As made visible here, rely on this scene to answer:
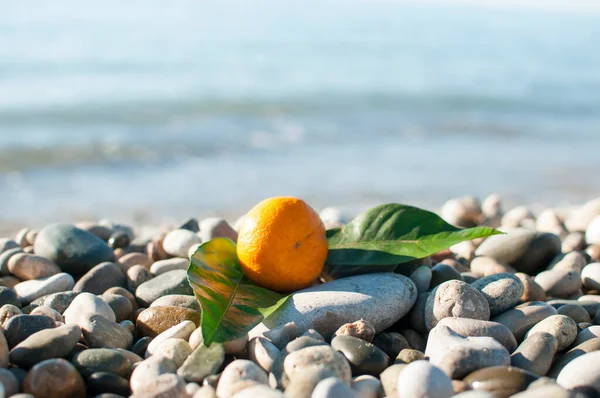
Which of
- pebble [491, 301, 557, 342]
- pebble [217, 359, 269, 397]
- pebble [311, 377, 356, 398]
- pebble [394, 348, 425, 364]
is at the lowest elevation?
pebble [491, 301, 557, 342]

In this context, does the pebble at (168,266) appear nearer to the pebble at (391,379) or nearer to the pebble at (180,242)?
the pebble at (180,242)

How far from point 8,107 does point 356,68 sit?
33.6ft

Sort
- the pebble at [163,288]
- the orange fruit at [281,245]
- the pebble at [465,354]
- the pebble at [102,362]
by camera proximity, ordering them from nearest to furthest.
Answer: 1. the pebble at [465,354]
2. the pebble at [102,362]
3. the orange fruit at [281,245]
4. the pebble at [163,288]

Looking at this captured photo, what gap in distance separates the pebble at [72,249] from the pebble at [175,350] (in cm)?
128

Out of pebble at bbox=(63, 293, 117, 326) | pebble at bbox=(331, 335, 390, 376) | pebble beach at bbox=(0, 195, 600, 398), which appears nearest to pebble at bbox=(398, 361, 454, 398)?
pebble beach at bbox=(0, 195, 600, 398)

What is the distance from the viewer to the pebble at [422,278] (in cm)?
304

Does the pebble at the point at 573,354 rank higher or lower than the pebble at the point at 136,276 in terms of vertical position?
higher

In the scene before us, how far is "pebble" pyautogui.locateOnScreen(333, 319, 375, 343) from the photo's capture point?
2506mm

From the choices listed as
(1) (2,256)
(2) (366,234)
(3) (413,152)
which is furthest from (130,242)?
(3) (413,152)

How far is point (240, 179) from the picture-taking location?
886 centimetres

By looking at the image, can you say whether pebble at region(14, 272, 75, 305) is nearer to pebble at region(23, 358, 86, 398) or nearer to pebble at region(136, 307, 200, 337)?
pebble at region(136, 307, 200, 337)

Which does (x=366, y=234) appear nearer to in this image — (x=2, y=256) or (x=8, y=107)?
(x=2, y=256)

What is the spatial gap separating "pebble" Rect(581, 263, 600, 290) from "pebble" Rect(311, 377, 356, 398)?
82.2 inches

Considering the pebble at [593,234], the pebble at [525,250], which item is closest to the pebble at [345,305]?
the pebble at [525,250]
